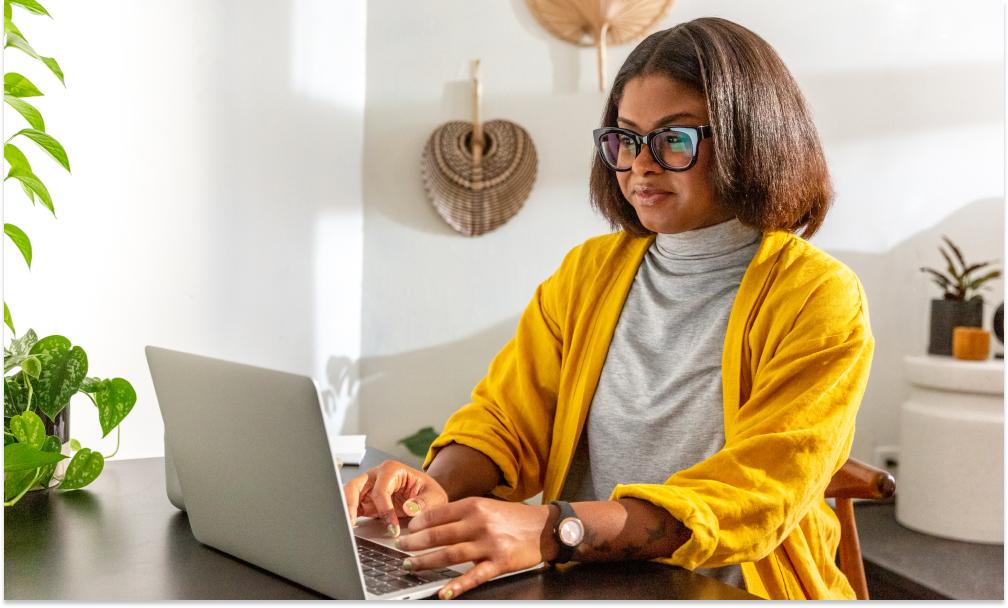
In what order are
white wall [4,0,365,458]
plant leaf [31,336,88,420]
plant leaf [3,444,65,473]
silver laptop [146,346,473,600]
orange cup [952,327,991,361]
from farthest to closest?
1. orange cup [952,327,991,361]
2. white wall [4,0,365,458]
3. plant leaf [31,336,88,420]
4. plant leaf [3,444,65,473]
5. silver laptop [146,346,473,600]

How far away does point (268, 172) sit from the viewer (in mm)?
2014

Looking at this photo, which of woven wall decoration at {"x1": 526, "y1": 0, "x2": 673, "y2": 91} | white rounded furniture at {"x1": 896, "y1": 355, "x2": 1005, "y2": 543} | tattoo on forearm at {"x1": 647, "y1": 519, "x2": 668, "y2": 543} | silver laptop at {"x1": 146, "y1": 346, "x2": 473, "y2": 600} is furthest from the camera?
woven wall decoration at {"x1": 526, "y1": 0, "x2": 673, "y2": 91}

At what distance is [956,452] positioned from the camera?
216 centimetres

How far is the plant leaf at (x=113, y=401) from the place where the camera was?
38.6 inches

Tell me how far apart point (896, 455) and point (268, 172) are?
1.78 metres

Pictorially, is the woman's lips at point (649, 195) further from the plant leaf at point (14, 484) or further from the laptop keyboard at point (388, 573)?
the plant leaf at point (14, 484)

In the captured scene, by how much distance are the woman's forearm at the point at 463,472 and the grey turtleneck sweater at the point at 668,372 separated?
0.11 m

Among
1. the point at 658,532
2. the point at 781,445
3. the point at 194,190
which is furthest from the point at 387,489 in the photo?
the point at 194,190

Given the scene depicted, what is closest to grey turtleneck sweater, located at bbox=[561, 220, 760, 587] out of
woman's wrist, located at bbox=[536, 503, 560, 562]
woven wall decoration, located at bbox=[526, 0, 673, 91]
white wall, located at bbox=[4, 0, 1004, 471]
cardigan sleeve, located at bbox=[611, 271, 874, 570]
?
cardigan sleeve, located at bbox=[611, 271, 874, 570]

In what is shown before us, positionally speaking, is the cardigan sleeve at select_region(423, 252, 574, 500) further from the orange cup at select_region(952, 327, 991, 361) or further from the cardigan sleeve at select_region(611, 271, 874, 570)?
the orange cup at select_region(952, 327, 991, 361)

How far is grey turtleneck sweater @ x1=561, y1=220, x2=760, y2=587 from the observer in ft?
3.15

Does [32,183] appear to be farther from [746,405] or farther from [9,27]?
[746,405]

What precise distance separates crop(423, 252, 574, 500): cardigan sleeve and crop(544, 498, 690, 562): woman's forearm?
0.98 ft

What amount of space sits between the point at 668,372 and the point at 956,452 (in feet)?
4.92
